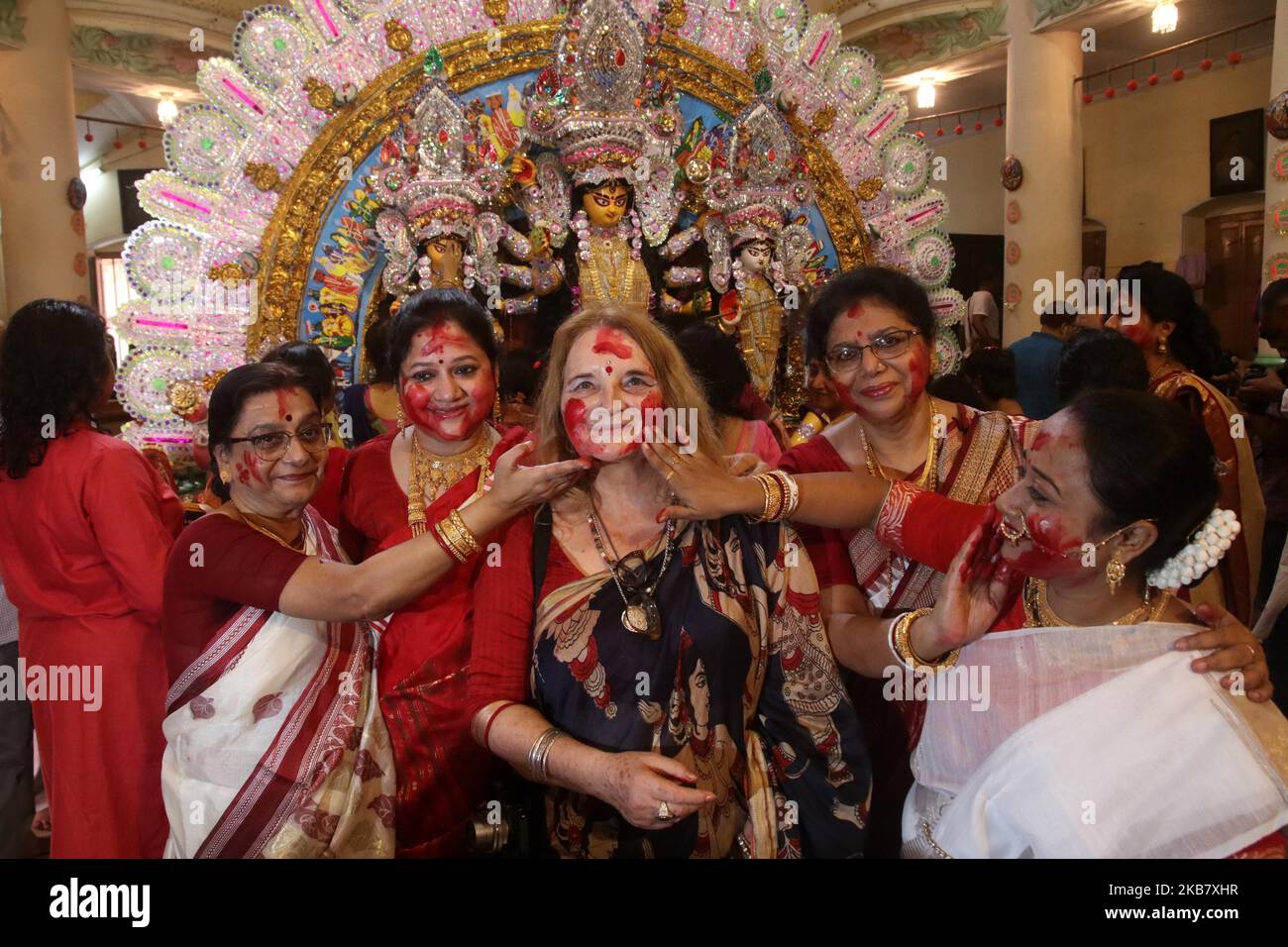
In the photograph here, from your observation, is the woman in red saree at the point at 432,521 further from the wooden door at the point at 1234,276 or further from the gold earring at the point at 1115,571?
the wooden door at the point at 1234,276

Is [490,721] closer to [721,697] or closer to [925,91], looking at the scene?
[721,697]

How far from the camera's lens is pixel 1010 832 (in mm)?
1767

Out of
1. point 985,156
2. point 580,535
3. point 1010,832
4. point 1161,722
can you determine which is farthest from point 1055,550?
point 985,156

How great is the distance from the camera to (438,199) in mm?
3834

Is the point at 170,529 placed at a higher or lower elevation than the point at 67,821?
higher

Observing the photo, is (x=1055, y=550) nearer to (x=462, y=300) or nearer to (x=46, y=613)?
(x=462, y=300)

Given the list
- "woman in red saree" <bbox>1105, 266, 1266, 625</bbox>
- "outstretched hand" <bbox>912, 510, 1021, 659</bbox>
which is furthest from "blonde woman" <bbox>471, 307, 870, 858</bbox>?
"woman in red saree" <bbox>1105, 266, 1266, 625</bbox>

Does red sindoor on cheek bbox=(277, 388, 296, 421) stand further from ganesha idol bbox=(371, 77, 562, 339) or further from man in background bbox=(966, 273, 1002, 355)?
man in background bbox=(966, 273, 1002, 355)

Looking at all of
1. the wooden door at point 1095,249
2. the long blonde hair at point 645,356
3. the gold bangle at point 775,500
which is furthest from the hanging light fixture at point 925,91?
the gold bangle at point 775,500

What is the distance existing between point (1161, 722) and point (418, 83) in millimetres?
3678

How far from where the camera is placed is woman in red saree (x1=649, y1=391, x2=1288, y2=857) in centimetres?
169

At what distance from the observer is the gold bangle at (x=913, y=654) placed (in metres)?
2.00

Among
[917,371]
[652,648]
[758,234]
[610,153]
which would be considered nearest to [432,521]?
[652,648]

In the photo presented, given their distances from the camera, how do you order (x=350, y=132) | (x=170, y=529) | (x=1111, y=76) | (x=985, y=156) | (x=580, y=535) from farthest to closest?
1. (x=985, y=156)
2. (x=1111, y=76)
3. (x=350, y=132)
4. (x=170, y=529)
5. (x=580, y=535)
